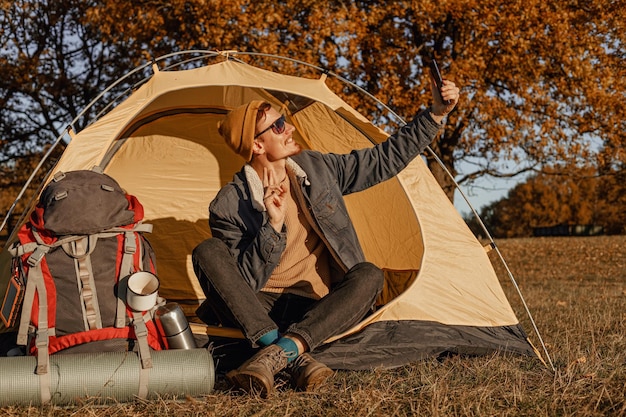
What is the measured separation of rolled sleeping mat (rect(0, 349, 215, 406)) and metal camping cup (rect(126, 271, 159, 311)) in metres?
0.23

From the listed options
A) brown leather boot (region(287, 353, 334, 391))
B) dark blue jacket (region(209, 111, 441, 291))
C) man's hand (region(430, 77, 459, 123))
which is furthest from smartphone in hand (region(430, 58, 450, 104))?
brown leather boot (region(287, 353, 334, 391))

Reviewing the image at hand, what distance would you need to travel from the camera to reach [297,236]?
3.27 metres

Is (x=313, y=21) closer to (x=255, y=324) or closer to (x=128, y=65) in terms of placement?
(x=128, y=65)

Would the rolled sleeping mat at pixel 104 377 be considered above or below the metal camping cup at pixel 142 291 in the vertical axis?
below

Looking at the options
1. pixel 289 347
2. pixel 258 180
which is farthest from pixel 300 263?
pixel 289 347

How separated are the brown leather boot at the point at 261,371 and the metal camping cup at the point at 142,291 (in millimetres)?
438

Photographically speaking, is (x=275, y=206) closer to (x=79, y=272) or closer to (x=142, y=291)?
(x=142, y=291)

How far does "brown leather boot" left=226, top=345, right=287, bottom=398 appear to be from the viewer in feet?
7.91

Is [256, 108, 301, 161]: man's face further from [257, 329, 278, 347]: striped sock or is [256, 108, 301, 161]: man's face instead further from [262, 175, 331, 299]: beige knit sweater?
[257, 329, 278, 347]: striped sock

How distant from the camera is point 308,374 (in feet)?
8.10

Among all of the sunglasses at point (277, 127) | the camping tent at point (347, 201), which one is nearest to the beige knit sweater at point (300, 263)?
the sunglasses at point (277, 127)

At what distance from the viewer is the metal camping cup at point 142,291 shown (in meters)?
2.68

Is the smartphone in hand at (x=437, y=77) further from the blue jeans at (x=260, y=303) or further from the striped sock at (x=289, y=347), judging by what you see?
the striped sock at (x=289, y=347)

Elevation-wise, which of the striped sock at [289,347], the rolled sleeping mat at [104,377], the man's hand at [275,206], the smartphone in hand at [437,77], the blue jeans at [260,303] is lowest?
the rolled sleeping mat at [104,377]
